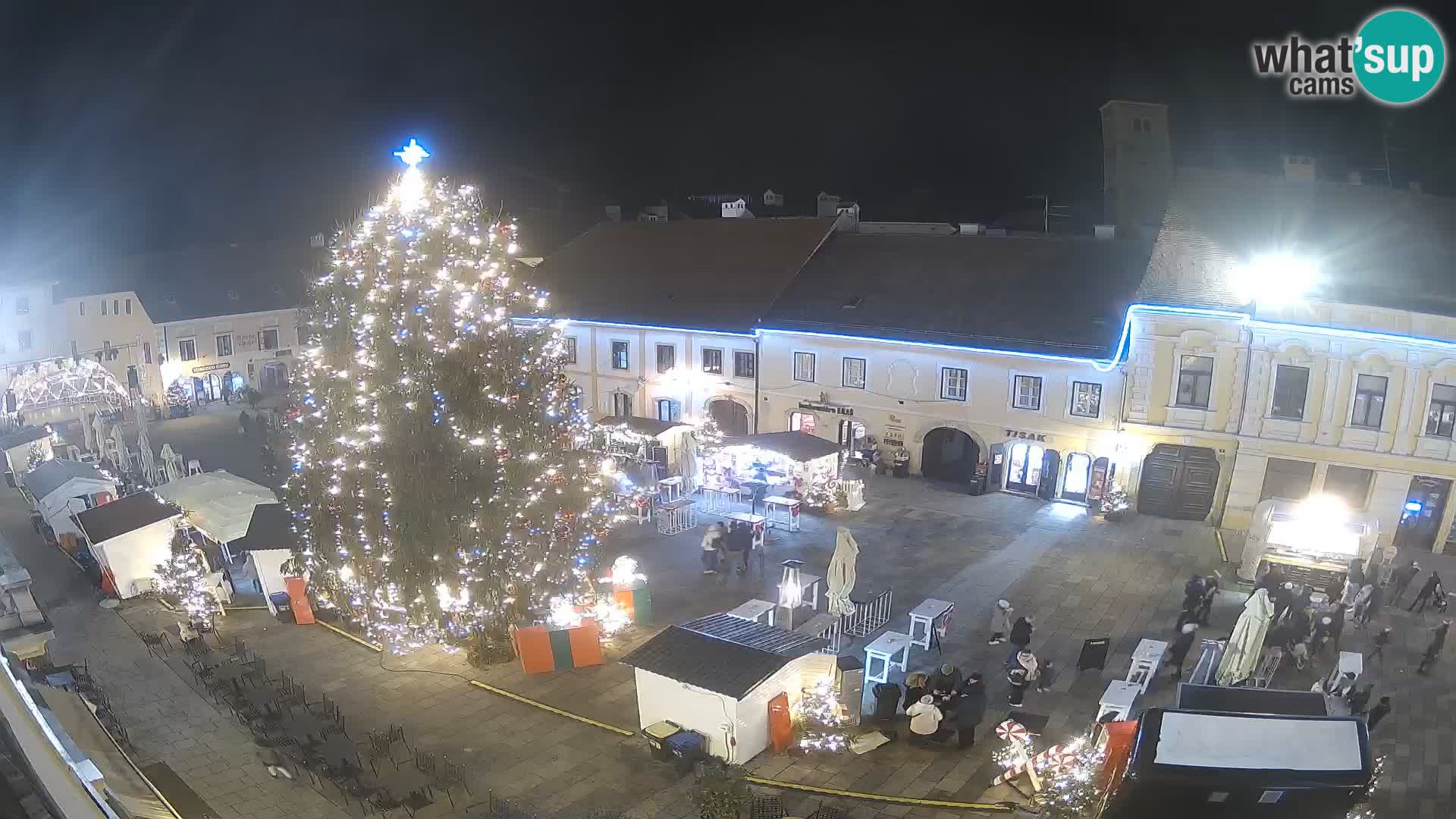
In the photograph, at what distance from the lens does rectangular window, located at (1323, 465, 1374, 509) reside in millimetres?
22844

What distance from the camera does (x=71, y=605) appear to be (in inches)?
800

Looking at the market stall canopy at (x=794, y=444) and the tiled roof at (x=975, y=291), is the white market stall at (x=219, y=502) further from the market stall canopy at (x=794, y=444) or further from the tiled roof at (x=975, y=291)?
the tiled roof at (x=975, y=291)

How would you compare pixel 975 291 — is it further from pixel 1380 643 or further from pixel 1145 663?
pixel 1145 663

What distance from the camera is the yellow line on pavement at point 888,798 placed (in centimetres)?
1254

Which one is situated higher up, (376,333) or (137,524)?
(376,333)

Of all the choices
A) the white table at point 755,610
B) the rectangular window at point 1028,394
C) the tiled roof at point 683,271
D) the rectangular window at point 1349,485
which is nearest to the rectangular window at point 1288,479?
the rectangular window at point 1349,485

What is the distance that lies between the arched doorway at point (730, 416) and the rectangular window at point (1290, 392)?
54.2 feet

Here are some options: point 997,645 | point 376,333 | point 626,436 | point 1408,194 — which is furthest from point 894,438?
point 376,333

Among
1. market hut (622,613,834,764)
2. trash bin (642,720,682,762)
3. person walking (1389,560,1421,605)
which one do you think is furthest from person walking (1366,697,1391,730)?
trash bin (642,720,682,762)

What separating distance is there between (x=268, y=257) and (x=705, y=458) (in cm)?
A: 3282

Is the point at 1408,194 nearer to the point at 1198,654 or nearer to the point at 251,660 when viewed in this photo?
the point at 1198,654

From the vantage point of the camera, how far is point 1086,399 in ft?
→ 85.5

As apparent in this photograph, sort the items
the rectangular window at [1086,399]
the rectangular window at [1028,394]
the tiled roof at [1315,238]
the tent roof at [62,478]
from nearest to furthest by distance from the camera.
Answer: the tiled roof at [1315,238] → the tent roof at [62,478] → the rectangular window at [1086,399] → the rectangular window at [1028,394]

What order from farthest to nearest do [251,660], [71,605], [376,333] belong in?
1. [71,605]
2. [251,660]
3. [376,333]
